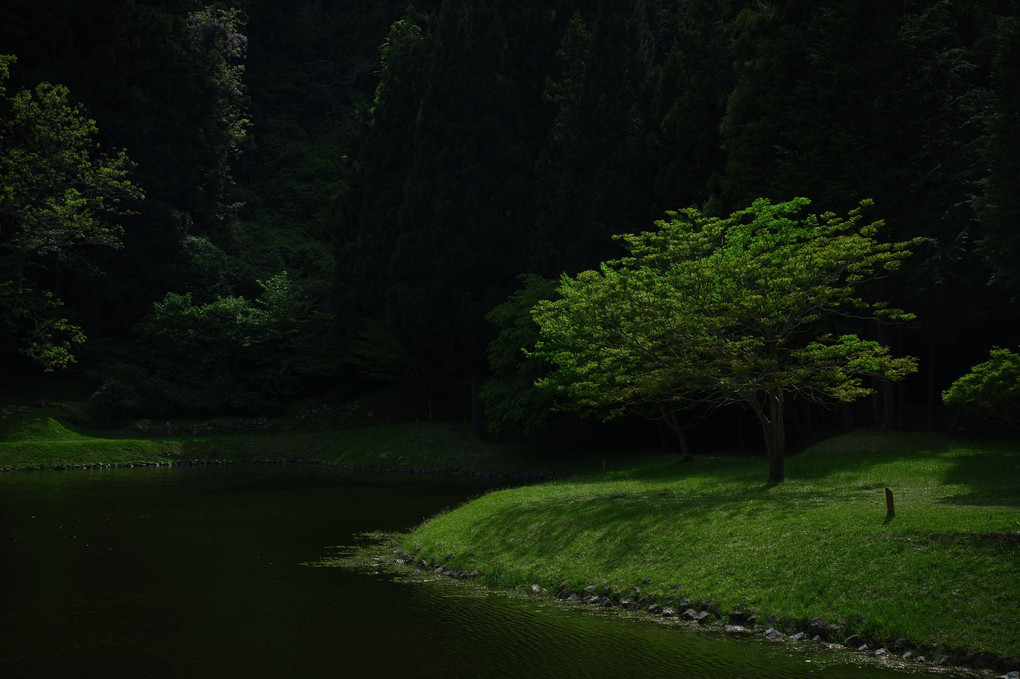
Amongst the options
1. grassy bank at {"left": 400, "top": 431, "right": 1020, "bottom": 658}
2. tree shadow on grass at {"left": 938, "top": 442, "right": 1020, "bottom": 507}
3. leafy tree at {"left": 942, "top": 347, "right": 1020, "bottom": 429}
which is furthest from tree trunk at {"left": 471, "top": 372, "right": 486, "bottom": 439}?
leafy tree at {"left": 942, "top": 347, "right": 1020, "bottom": 429}

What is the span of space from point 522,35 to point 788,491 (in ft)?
120

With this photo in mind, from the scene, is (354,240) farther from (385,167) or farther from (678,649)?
(678,649)

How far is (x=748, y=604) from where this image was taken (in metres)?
15.4

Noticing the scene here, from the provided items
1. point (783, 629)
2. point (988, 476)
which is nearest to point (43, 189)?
point (988, 476)

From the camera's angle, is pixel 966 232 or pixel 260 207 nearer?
pixel 966 232

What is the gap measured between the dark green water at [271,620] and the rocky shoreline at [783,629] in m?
0.60

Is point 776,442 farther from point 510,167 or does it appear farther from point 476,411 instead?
point 510,167

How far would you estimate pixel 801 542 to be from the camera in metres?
16.8

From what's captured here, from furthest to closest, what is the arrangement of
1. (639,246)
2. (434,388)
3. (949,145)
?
(434,388)
(949,145)
(639,246)

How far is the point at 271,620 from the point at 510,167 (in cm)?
3567

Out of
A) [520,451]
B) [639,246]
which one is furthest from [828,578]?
[520,451]

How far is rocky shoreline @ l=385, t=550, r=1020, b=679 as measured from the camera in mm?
12609

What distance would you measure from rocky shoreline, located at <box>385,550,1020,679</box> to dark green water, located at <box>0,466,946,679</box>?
0.60 metres

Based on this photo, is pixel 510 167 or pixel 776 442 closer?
pixel 776 442
